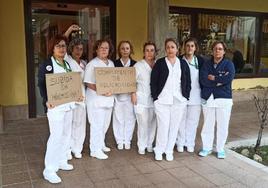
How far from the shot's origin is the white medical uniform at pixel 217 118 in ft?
13.1

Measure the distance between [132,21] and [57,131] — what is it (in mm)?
4075

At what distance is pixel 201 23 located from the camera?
7.80 meters

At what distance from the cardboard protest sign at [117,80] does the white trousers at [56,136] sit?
0.63 meters

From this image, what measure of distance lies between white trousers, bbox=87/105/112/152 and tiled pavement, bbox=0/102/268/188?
0.21 meters

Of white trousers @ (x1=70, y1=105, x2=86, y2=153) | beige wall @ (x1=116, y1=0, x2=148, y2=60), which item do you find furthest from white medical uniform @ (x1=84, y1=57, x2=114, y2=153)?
beige wall @ (x1=116, y1=0, x2=148, y2=60)

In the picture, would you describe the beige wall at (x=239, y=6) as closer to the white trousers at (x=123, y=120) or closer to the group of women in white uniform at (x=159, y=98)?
the group of women in white uniform at (x=159, y=98)

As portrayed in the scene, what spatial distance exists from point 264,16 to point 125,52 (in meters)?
5.96

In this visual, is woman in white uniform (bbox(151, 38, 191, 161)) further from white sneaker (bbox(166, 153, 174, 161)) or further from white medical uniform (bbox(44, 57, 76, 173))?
white medical uniform (bbox(44, 57, 76, 173))

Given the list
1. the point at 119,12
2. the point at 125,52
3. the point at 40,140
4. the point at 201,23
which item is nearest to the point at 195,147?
the point at 125,52

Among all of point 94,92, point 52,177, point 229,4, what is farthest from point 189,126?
point 229,4

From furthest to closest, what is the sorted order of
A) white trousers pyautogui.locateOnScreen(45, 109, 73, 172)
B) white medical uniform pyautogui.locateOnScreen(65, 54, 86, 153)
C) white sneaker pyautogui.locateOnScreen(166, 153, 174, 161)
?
white sneaker pyautogui.locateOnScreen(166, 153, 174, 161) → white medical uniform pyautogui.locateOnScreen(65, 54, 86, 153) → white trousers pyautogui.locateOnScreen(45, 109, 73, 172)

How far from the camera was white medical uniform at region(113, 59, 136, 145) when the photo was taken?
167 inches

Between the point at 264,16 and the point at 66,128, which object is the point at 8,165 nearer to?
the point at 66,128

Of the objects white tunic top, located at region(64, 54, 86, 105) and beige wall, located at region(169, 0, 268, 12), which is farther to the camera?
beige wall, located at region(169, 0, 268, 12)
